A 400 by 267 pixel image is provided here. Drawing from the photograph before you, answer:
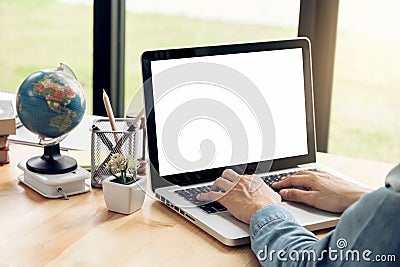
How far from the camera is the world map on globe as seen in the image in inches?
56.7

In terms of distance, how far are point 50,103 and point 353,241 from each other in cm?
74

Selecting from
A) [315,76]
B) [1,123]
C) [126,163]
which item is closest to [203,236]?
[126,163]

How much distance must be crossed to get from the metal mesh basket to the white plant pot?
0.37 feet

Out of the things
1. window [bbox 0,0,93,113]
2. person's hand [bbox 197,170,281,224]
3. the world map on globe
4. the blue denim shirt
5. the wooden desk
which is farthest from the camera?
window [bbox 0,0,93,113]

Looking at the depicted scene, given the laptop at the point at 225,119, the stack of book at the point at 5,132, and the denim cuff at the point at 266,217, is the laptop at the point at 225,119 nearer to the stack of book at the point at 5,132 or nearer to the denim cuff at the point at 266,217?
the denim cuff at the point at 266,217

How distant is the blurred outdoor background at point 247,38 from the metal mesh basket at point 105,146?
257cm

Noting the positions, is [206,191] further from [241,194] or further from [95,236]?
[95,236]

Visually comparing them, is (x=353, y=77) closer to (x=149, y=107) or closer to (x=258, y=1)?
(x=258, y=1)

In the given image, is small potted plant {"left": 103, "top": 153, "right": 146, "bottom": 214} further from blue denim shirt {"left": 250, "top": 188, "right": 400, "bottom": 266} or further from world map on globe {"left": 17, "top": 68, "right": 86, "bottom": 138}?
blue denim shirt {"left": 250, "top": 188, "right": 400, "bottom": 266}

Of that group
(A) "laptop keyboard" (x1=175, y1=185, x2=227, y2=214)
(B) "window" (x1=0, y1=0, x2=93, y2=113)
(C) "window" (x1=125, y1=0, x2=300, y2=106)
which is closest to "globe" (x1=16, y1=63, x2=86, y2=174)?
(A) "laptop keyboard" (x1=175, y1=185, x2=227, y2=214)

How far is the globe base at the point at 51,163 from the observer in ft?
4.90

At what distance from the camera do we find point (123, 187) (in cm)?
138

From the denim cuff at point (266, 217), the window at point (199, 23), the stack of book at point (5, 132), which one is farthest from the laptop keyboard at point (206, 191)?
the window at point (199, 23)

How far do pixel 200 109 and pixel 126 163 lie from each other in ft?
0.72
